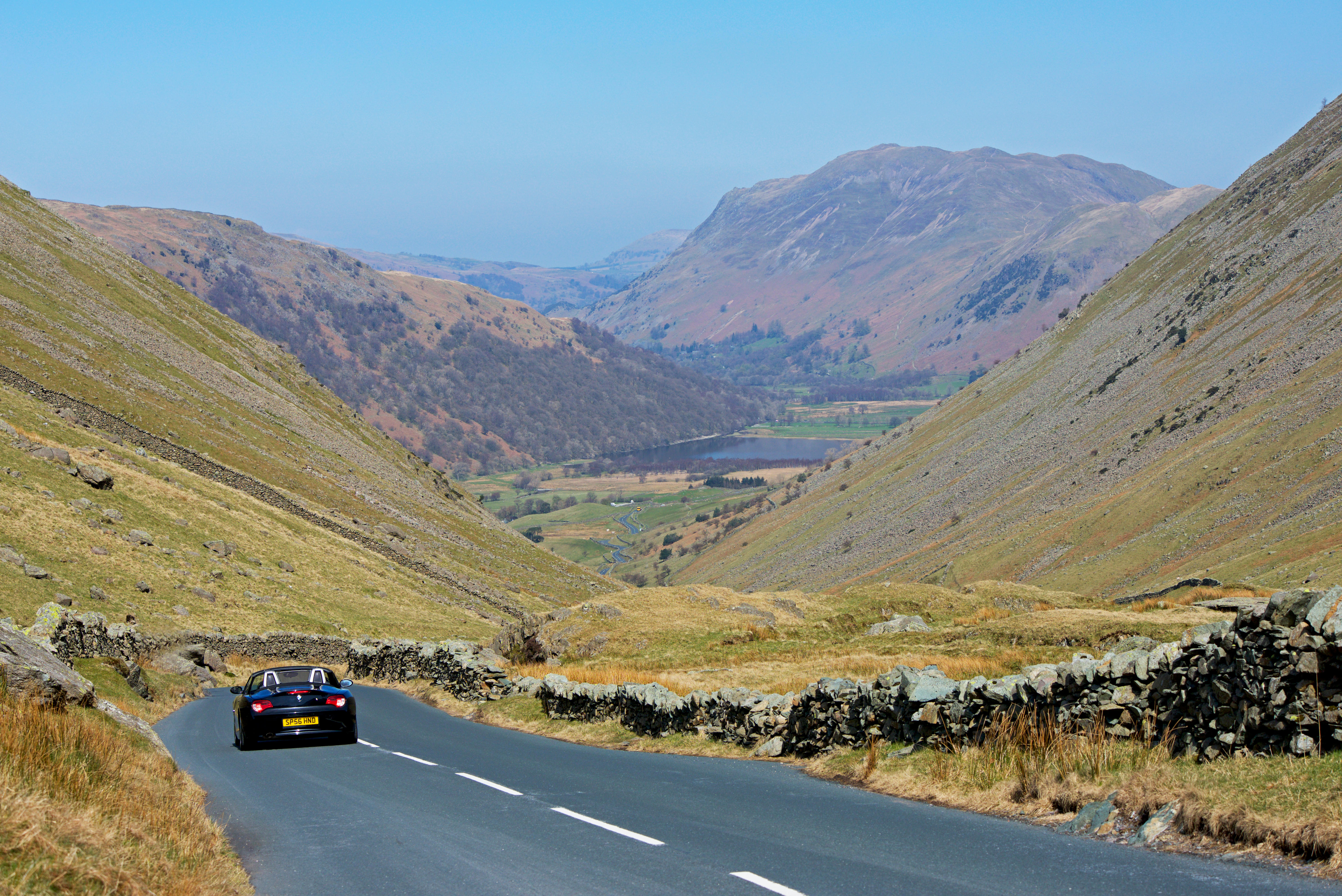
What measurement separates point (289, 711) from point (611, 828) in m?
12.7

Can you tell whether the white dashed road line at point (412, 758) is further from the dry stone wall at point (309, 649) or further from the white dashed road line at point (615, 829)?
the dry stone wall at point (309, 649)

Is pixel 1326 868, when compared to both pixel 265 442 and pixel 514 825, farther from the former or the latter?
pixel 265 442

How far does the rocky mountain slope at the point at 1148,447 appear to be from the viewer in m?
68.3

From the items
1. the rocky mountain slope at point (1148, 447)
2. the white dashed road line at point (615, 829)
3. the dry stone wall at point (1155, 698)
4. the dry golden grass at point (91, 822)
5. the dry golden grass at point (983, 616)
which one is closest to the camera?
the dry golden grass at point (91, 822)

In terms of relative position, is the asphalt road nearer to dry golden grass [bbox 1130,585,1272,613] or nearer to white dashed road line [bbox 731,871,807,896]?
white dashed road line [bbox 731,871,807,896]

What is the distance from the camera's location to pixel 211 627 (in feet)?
164

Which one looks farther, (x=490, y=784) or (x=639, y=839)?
(x=490, y=784)

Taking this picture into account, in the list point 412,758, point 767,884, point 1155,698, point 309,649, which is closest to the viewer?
point 767,884

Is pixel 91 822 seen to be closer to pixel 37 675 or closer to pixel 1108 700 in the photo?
pixel 37 675

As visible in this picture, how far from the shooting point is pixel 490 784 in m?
16.1

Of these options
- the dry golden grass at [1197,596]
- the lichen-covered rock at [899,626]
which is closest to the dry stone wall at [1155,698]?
the dry golden grass at [1197,596]

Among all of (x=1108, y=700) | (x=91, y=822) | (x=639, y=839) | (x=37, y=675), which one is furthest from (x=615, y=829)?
(x=37, y=675)

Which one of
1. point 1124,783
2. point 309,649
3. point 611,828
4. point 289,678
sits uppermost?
point 1124,783

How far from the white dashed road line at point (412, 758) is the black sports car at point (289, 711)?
5.68ft
